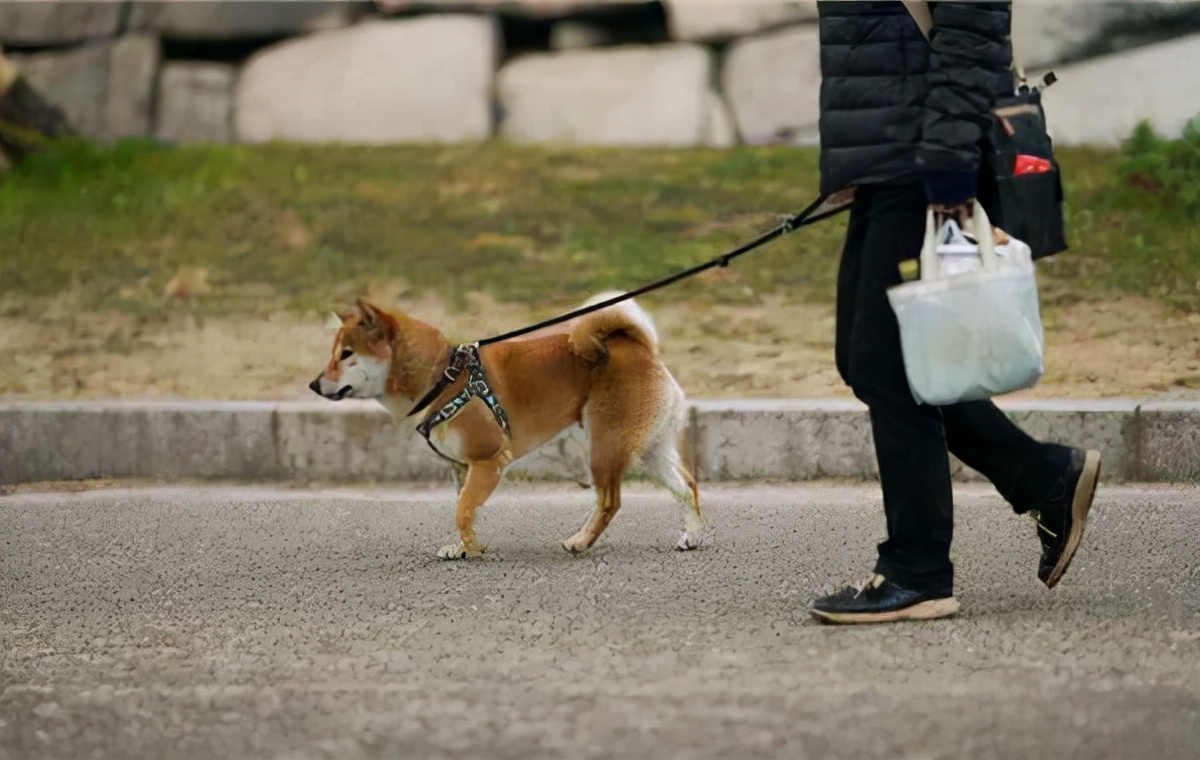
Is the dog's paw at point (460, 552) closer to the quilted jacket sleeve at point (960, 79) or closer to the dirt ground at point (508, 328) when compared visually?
the quilted jacket sleeve at point (960, 79)

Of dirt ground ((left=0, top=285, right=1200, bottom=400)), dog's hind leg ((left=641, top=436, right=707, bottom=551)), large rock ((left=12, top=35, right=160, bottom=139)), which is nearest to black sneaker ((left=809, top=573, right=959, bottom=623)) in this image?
dog's hind leg ((left=641, top=436, right=707, bottom=551))

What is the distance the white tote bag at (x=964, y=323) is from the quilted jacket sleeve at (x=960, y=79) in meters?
0.15

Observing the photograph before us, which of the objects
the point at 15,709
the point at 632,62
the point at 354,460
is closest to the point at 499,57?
the point at 632,62

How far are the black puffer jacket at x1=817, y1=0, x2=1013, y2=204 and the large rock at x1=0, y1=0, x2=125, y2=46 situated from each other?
28.5 feet

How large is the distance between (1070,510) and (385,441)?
11.0ft

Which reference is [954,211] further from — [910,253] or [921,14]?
[921,14]

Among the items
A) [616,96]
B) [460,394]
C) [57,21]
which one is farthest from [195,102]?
[460,394]

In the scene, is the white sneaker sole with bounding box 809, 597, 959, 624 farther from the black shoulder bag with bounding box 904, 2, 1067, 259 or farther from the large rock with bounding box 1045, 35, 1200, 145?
the large rock with bounding box 1045, 35, 1200, 145

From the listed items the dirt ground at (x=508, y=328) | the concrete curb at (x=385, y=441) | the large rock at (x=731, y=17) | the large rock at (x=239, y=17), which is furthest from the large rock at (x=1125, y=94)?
the large rock at (x=239, y=17)

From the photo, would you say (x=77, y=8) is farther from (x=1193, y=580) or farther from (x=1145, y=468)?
(x=1193, y=580)

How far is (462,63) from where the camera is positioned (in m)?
11.5

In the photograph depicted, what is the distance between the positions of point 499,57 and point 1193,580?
24.7 ft

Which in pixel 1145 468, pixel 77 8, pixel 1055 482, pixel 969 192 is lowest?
pixel 1145 468

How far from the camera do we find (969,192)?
4125mm
